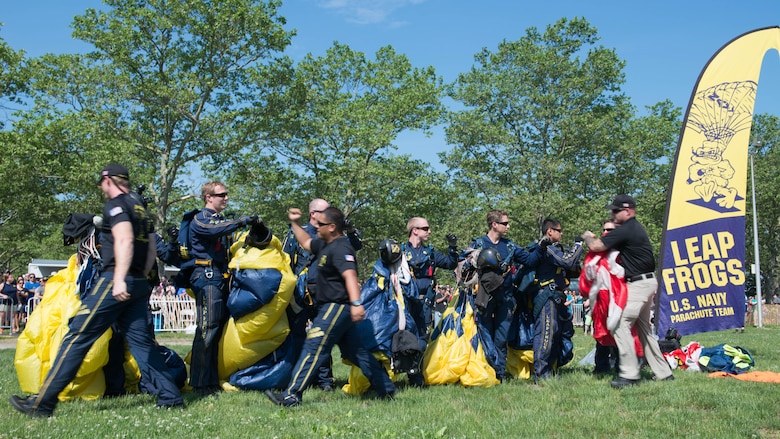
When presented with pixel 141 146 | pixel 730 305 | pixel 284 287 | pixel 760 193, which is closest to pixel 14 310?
pixel 141 146

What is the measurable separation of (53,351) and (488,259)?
13.6 feet

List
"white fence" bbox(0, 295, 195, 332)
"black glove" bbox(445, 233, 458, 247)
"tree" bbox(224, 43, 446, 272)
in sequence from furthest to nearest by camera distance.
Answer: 1. "tree" bbox(224, 43, 446, 272)
2. "white fence" bbox(0, 295, 195, 332)
3. "black glove" bbox(445, 233, 458, 247)

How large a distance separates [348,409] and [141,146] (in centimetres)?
2359

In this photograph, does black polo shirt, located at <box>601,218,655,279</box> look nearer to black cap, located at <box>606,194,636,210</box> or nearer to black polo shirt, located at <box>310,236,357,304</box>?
black cap, located at <box>606,194,636,210</box>

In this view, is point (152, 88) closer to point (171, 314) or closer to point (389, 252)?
point (171, 314)

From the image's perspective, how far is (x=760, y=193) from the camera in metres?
39.7

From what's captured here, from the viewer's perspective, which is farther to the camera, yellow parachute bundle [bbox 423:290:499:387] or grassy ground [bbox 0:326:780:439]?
yellow parachute bundle [bbox 423:290:499:387]

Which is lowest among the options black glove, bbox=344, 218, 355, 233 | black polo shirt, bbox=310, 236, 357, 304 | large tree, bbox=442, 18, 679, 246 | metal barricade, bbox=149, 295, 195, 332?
metal barricade, bbox=149, 295, 195, 332

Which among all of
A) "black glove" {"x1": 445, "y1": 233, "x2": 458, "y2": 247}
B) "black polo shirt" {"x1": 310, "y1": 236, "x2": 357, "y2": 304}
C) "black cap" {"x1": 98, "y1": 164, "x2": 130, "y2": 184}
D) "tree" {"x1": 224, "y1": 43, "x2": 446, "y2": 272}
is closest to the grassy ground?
"black polo shirt" {"x1": 310, "y1": 236, "x2": 357, "y2": 304}

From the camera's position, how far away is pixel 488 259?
21.7 feet

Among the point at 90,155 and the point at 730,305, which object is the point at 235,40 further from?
the point at 730,305

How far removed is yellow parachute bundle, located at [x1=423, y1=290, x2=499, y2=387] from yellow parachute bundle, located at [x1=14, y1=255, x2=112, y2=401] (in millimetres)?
3129

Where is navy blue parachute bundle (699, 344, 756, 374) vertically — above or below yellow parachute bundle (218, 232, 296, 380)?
below

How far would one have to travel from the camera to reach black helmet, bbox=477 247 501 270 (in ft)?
21.7
